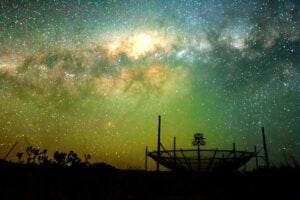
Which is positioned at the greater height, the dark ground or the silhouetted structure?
the silhouetted structure

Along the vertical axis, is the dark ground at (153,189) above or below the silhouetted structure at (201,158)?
below

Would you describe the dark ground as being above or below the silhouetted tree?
below

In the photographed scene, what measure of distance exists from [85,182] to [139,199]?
407 centimetres

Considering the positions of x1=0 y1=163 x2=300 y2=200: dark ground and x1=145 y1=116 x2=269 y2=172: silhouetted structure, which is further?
x1=145 y1=116 x2=269 y2=172: silhouetted structure

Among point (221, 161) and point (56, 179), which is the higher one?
point (221, 161)

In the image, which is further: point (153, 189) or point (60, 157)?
point (60, 157)

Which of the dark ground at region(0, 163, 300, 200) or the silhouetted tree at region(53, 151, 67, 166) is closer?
the dark ground at region(0, 163, 300, 200)

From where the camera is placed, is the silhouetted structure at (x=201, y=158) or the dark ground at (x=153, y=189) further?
the silhouetted structure at (x=201, y=158)

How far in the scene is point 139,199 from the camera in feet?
32.4

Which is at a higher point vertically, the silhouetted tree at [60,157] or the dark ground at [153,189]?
the silhouetted tree at [60,157]

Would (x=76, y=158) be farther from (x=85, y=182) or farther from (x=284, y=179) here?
(x=284, y=179)

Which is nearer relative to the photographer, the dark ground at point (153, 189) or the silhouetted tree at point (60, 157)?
the dark ground at point (153, 189)

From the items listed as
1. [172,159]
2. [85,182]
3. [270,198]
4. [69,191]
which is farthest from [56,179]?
[172,159]

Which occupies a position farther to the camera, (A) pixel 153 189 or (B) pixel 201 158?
(B) pixel 201 158
